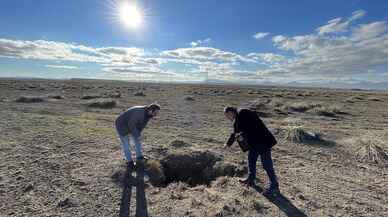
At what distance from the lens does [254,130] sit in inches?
172

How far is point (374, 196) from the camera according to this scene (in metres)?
→ 4.82

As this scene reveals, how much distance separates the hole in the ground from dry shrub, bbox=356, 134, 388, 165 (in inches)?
155

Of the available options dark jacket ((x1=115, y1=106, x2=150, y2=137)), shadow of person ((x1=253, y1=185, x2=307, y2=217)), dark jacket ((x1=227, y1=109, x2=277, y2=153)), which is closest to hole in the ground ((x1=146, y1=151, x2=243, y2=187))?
dark jacket ((x1=115, y1=106, x2=150, y2=137))

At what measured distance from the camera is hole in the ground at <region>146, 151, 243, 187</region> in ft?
18.6

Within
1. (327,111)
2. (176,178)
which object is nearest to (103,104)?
(176,178)

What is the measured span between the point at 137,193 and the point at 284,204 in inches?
105

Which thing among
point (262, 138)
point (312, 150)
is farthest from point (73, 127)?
point (312, 150)

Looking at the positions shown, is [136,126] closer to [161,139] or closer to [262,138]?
[262,138]

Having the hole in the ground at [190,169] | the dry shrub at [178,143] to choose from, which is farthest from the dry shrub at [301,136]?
the dry shrub at [178,143]

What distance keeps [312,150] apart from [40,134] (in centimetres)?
894

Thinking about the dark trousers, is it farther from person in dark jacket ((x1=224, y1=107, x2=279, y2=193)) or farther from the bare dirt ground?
the bare dirt ground

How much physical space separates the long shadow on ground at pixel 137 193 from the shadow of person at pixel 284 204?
86.4 inches

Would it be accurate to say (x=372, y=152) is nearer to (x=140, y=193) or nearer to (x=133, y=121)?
(x=140, y=193)

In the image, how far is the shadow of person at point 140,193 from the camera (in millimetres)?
4170
